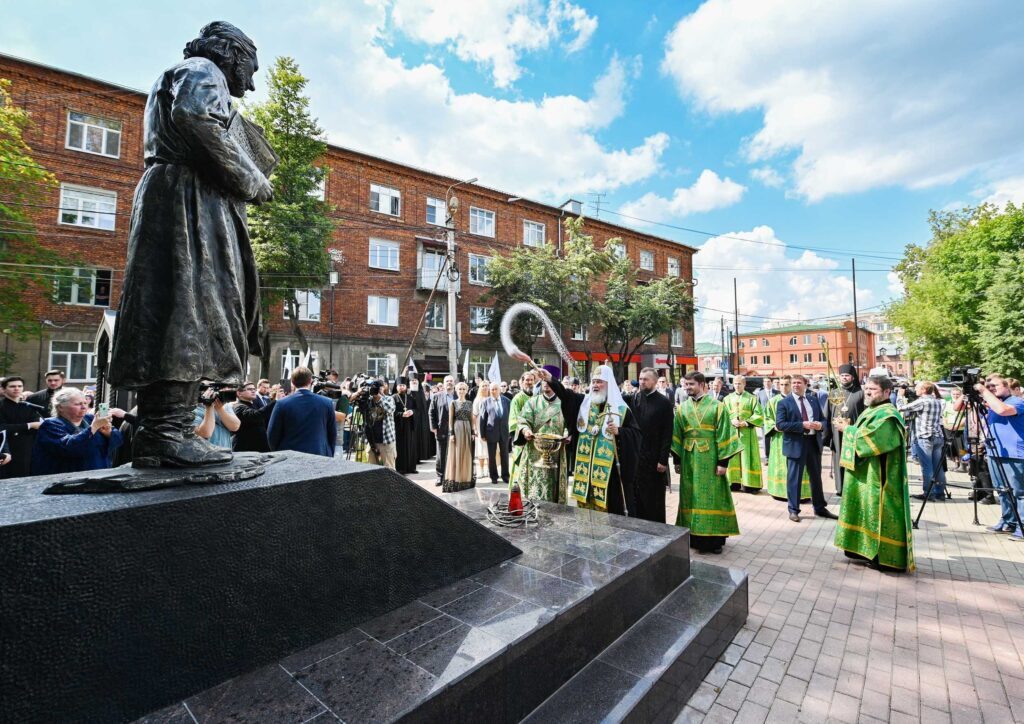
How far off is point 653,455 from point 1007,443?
4966mm

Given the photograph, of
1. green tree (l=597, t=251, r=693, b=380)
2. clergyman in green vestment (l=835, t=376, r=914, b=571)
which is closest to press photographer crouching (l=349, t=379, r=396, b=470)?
clergyman in green vestment (l=835, t=376, r=914, b=571)

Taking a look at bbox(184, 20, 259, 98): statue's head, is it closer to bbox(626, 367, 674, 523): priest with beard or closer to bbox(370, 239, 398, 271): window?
bbox(626, 367, 674, 523): priest with beard

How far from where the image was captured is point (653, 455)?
5.69 m

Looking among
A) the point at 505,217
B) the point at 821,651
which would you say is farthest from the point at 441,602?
the point at 505,217

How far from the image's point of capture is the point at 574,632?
8.05 feet

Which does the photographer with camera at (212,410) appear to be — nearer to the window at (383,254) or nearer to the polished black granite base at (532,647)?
the polished black granite base at (532,647)

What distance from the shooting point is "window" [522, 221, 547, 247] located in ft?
99.8

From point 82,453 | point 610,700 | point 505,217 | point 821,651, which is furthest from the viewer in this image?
point 505,217

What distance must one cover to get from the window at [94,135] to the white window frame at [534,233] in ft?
66.2

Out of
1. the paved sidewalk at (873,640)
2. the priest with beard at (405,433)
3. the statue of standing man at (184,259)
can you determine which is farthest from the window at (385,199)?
the paved sidewalk at (873,640)

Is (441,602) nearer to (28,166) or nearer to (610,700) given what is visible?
(610,700)

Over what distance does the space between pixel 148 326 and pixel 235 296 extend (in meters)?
0.45

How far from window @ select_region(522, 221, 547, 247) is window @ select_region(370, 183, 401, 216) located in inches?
336

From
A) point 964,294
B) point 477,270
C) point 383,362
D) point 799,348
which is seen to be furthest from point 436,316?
point 799,348
